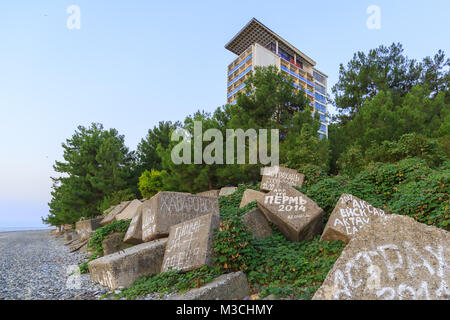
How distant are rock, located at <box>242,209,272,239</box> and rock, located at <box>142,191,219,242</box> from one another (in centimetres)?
138

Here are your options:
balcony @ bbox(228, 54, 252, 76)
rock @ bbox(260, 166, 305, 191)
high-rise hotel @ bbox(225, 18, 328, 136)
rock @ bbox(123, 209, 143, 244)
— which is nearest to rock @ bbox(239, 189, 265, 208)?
rock @ bbox(260, 166, 305, 191)

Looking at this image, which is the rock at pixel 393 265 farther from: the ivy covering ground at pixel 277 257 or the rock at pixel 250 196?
the rock at pixel 250 196

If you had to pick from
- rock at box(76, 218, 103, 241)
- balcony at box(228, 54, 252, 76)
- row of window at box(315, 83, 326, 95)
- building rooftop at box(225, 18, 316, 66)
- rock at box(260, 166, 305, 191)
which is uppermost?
building rooftop at box(225, 18, 316, 66)

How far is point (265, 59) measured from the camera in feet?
163

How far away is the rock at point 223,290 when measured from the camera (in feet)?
10.2

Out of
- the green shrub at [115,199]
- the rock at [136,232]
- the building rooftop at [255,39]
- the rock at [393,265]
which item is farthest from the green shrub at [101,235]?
the building rooftop at [255,39]

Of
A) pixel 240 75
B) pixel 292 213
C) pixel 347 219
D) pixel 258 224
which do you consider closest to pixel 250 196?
pixel 258 224

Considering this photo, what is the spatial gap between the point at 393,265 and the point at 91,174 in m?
22.1

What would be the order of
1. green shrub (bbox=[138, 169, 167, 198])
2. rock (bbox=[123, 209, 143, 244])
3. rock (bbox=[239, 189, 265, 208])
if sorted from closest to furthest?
rock (bbox=[123, 209, 143, 244]) → rock (bbox=[239, 189, 265, 208]) → green shrub (bbox=[138, 169, 167, 198])

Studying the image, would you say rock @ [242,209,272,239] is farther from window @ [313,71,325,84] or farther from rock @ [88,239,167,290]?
window @ [313,71,325,84]

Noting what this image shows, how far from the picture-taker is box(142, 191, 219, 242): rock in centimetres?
571

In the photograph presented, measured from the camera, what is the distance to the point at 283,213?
17.0ft
